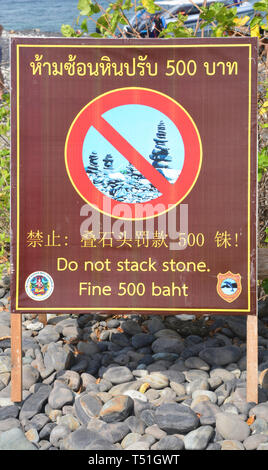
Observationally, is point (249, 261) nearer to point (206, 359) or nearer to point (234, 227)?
point (234, 227)

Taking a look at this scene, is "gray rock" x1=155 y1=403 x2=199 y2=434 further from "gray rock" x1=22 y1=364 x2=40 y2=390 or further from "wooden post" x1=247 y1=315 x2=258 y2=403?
"gray rock" x1=22 y1=364 x2=40 y2=390

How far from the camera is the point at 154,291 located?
3.27 m

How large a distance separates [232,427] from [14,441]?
3.73ft

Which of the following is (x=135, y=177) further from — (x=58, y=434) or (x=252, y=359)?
(x=58, y=434)

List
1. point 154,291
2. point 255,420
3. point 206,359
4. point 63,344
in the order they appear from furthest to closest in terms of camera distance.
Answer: point 63,344 < point 206,359 < point 154,291 < point 255,420

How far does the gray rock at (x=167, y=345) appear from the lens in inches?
150

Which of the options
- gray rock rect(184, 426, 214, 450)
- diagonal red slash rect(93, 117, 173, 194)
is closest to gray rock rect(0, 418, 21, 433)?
gray rock rect(184, 426, 214, 450)

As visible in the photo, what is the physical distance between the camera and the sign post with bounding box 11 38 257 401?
3.18 meters

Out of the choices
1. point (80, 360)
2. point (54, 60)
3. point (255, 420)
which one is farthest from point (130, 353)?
point (54, 60)

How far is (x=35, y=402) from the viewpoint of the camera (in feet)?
10.6

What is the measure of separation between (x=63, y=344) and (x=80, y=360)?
0.33 meters

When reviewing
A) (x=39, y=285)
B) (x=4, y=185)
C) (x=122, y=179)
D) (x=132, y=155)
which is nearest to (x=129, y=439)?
(x=39, y=285)

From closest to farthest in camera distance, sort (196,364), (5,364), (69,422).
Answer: (69,422)
(196,364)
(5,364)

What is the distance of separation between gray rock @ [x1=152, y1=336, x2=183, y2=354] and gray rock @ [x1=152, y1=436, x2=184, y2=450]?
0.98 m
